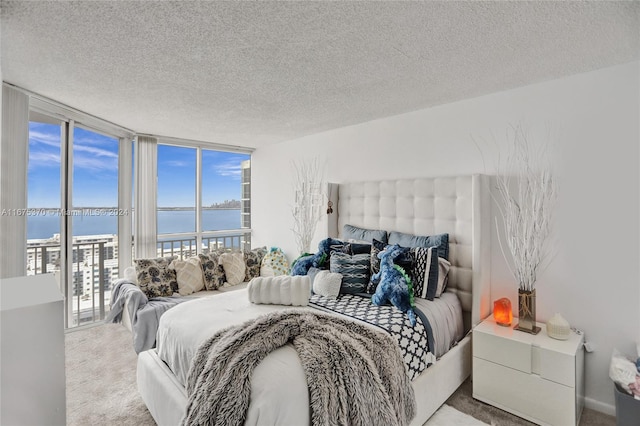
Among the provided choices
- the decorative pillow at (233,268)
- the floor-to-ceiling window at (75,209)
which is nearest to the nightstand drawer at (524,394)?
the decorative pillow at (233,268)

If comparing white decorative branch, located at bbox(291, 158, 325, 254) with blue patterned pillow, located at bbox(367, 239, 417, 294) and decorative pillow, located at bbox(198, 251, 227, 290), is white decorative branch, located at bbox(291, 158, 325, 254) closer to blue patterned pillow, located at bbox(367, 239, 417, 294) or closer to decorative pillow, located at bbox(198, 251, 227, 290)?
decorative pillow, located at bbox(198, 251, 227, 290)

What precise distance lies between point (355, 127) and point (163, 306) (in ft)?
9.70

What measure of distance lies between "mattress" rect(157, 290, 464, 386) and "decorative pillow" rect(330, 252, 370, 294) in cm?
50

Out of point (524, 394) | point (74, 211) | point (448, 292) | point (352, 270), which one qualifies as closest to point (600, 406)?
point (524, 394)

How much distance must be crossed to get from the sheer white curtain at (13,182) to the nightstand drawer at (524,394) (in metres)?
3.87

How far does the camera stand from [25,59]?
2129 millimetres

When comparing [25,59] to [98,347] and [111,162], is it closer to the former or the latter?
[111,162]

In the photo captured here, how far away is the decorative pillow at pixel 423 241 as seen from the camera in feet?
9.27

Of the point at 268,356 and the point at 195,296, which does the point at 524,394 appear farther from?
the point at 195,296

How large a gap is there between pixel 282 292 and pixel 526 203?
207cm

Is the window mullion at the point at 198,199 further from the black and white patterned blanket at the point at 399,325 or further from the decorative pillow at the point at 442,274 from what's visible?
the decorative pillow at the point at 442,274

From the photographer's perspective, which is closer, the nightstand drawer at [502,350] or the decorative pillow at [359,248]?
the nightstand drawer at [502,350]

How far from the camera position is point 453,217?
9.53 feet

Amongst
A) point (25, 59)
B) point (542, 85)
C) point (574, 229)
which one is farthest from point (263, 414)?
point (542, 85)
